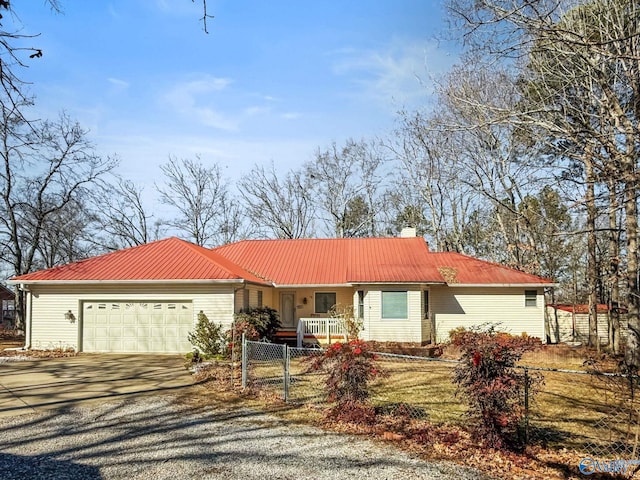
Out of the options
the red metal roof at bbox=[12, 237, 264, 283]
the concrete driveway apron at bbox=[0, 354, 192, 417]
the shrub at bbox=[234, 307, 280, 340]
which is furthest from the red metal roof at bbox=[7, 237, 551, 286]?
the concrete driveway apron at bbox=[0, 354, 192, 417]

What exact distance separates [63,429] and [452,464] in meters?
5.77

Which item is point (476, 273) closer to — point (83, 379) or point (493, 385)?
point (83, 379)

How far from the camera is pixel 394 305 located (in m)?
20.5

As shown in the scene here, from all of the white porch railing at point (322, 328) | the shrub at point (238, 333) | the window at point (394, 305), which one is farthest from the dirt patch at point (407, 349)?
the shrub at point (238, 333)

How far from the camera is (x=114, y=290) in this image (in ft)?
59.8

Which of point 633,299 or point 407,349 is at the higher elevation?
point 633,299

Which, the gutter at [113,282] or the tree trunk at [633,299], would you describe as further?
the gutter at [113,282]

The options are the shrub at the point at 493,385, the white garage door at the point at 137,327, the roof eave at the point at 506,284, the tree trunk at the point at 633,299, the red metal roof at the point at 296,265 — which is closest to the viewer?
the shrub at the point at 493,385

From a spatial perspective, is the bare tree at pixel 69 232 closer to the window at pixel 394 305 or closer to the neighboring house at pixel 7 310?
the neighboring house at pixel 7 310

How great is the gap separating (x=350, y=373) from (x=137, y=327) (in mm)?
11969

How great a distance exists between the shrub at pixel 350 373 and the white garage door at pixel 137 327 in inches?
410

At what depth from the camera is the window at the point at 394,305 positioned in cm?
2041

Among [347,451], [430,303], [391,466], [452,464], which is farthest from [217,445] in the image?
[430,303]

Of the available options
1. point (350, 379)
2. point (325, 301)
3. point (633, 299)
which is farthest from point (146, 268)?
point (633, 299)
